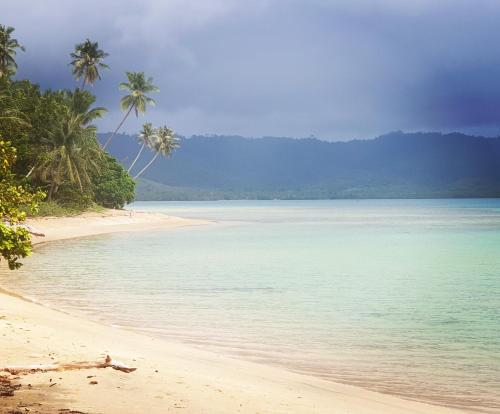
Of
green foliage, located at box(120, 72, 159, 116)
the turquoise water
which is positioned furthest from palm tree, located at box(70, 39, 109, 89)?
the turquoise water

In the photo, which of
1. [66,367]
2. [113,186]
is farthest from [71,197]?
[66,367]

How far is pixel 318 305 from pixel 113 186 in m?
70.5

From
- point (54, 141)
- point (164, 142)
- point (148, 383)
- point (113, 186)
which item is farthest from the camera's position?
point (164, 142)

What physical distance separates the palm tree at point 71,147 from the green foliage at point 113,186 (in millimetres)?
13812

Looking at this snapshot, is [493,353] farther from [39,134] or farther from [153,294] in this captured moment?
[39,134]

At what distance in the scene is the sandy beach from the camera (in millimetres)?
7805

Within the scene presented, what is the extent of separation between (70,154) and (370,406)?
2491 inches

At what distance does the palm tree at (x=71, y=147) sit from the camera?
221 feet

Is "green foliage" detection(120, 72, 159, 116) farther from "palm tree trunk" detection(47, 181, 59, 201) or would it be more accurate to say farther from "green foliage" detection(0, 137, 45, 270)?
"green foliage" detection(0, 137, 45, 270)

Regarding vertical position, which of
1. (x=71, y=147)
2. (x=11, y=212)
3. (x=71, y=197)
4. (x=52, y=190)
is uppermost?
(x=71, y=147)

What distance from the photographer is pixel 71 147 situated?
68250 millimetres

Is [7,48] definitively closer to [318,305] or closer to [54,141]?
[54,141]

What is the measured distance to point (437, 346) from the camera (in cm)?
1473

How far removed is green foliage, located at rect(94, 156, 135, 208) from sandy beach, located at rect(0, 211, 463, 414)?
74687 mm
